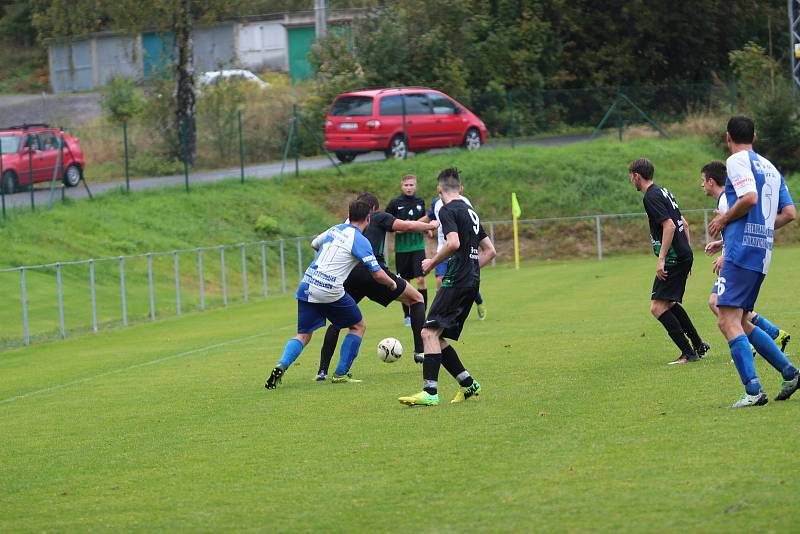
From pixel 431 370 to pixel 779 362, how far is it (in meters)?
2.82

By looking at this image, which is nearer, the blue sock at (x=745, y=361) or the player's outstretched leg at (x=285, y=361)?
the blue sock at (x=745, y=361)

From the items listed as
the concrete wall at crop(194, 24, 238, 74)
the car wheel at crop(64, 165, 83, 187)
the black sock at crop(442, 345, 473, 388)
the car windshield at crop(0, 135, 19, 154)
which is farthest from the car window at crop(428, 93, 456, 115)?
the black sock at crop(442, 345, 473, 388)

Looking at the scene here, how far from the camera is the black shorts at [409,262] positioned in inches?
694

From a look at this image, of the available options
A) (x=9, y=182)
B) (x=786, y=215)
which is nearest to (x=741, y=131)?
(x=786, y=215)

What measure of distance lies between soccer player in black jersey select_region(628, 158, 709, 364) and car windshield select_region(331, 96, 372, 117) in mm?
26201

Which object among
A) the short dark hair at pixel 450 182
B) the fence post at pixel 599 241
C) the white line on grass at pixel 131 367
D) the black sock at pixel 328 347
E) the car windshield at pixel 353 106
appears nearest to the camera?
the short dark hair at pixel 450 182

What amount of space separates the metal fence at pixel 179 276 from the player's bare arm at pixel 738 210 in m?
13.5

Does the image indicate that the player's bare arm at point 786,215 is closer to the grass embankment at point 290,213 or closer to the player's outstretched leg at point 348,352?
the player's outstretched leg at point 348,352

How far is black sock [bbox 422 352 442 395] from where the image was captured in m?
10.4

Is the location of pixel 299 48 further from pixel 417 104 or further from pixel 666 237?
pixel 666 237

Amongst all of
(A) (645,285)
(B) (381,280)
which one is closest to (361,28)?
(A) (645,285)

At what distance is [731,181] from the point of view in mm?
8883

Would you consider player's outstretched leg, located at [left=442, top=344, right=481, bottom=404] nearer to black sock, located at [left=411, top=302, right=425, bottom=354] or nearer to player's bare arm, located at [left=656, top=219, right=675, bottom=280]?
black sock, located at [left=411, top=302, right=425, bottom=354]

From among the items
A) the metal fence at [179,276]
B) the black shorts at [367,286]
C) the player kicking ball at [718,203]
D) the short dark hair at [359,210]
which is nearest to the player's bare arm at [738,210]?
the player kicking ball at [718,203]
